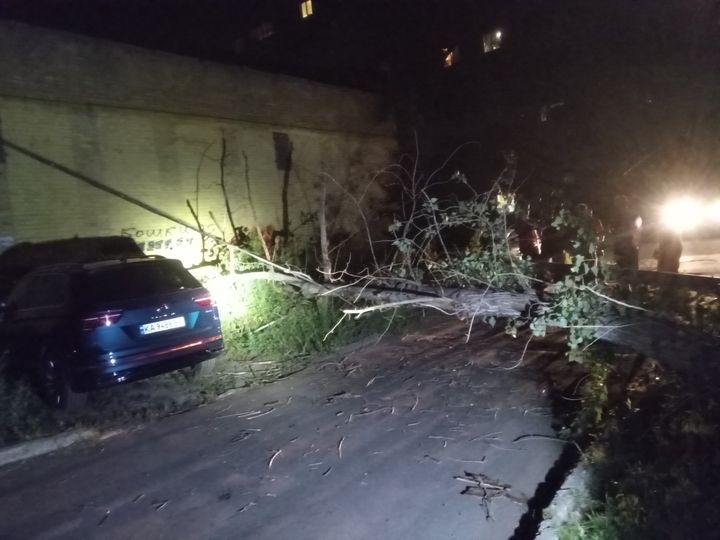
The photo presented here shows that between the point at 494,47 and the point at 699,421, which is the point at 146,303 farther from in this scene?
the point at 494,47

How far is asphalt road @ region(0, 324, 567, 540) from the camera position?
3775 millimetres

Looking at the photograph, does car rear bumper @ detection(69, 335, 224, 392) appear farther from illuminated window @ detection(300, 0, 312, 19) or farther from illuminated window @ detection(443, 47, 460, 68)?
illuminated window @ detection(300, 0, 312, 19)

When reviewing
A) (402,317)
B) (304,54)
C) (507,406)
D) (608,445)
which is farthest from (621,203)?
(304,54)

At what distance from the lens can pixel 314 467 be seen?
4555 millimetres

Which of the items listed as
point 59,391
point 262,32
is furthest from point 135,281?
point 262,32

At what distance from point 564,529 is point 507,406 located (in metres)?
2.33

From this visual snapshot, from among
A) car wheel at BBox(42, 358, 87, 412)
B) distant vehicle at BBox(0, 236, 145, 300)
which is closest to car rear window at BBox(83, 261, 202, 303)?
car wheel at BBox(42, 358, 87, 412)

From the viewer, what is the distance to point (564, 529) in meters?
3.39

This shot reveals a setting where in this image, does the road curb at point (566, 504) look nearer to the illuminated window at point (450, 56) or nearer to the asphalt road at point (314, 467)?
the asphalt road at point (314, 467)

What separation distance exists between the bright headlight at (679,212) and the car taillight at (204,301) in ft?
30.8

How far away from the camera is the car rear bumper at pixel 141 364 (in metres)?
5.52

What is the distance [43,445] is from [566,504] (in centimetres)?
483

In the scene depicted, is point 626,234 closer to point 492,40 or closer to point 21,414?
point 21,414

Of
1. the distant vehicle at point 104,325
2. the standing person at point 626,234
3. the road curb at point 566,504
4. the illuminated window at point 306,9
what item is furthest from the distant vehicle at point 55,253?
the illuminated window at point 306,9
